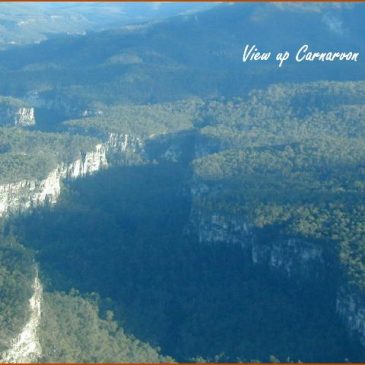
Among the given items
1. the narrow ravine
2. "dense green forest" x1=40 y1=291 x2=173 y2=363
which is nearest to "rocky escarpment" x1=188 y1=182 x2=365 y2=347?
"dense green forest" x1=40 y1=291 x2=173 y2=363

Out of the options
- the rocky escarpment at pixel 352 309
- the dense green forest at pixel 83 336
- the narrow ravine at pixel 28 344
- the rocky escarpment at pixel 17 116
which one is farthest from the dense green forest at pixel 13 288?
the rocky escarpment at pixel 17 116

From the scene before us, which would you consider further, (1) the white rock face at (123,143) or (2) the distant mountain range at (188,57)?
(2) the distant mountain range at (188,57)

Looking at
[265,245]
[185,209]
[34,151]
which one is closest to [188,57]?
[34,151]

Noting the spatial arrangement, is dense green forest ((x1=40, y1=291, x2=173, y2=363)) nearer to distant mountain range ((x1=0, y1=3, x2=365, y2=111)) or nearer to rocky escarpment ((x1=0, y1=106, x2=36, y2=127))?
rocky escarpment ((x1=0, y1=106, x2=36, y2=127))

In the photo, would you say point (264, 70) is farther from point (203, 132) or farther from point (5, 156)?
point (5, 156)

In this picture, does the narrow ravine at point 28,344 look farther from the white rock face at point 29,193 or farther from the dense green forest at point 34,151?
the dense green forest at point 34,151

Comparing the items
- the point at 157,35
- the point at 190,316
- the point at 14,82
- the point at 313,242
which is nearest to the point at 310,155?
the point at 313,242

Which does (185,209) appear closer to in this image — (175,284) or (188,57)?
(175,284)
